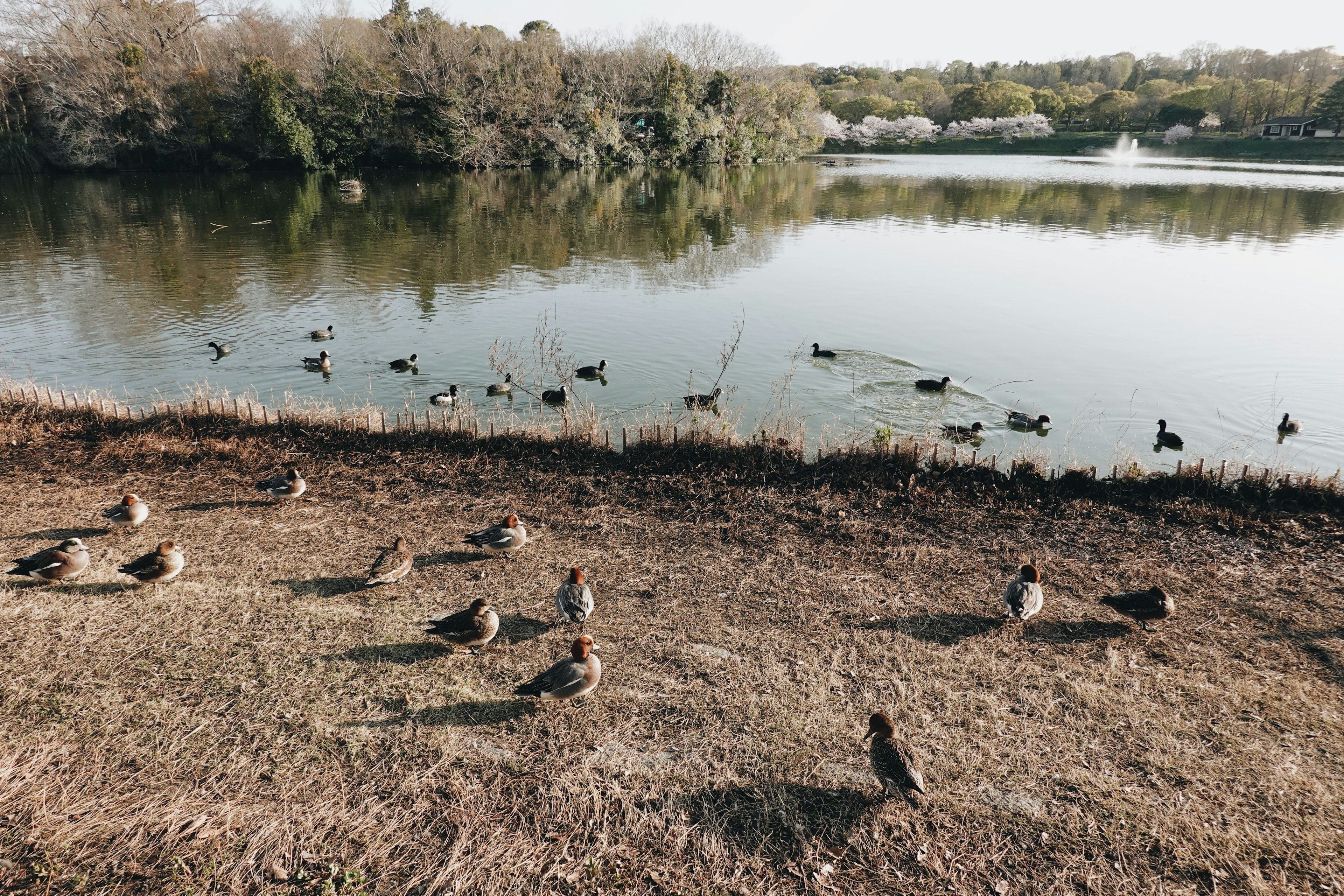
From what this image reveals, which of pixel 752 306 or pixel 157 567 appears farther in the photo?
pixel 752 306

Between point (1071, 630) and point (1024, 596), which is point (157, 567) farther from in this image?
point (1071, 630)

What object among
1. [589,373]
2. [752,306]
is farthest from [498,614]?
[752,306]

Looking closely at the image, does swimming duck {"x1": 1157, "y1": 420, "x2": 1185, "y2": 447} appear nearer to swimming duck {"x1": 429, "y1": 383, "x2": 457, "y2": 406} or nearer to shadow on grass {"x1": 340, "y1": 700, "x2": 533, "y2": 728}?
shadow on grass {"x1": 340, "y1": 700, "x2": 533, "y2": 728}

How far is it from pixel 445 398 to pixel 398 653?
8760 mm

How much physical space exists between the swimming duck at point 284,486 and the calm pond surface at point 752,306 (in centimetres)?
548

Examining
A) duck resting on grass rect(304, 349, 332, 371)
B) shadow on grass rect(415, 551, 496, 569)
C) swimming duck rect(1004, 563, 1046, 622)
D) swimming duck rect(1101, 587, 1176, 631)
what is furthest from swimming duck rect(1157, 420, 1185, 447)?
duck resting on grass rect(304, 349, 332, 371)

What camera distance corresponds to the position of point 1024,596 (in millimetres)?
7000

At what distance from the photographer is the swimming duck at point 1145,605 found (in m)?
7.01

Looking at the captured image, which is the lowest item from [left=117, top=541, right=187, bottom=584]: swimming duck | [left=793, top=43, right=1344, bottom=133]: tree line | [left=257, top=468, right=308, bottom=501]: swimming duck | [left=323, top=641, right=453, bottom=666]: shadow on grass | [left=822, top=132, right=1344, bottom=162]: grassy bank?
[left=323, top=641, right=453, bottom=666]: shadow on grass

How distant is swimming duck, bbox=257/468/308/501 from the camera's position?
9219 mm

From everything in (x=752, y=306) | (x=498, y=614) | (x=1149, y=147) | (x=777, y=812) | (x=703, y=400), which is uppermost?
(x=1149, y=147)

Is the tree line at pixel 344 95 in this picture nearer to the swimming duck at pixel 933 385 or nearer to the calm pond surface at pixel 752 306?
the calm pond surface at pixel 752 306

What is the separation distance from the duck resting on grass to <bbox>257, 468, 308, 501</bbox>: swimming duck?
336 inches

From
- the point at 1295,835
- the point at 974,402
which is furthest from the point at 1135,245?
the point at 1295,835
